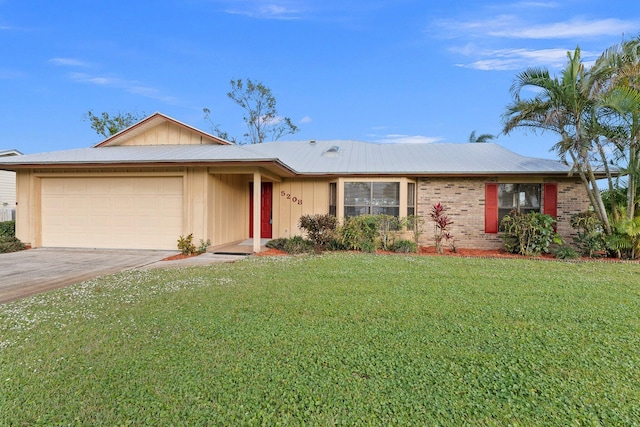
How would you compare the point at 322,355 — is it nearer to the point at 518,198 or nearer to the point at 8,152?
the point at 518,198

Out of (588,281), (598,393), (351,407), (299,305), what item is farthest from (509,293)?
(351,407)

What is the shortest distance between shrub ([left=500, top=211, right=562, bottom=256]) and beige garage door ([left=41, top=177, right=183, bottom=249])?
34.0 feet

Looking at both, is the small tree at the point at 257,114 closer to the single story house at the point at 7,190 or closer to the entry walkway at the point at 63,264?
the single story house at the point at 7,190

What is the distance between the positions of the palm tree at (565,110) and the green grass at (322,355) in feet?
15.6

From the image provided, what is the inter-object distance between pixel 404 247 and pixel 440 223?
1.36 meters

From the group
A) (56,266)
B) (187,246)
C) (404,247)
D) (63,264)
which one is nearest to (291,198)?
(187,246)

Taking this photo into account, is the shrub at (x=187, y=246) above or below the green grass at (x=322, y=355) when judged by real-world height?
above

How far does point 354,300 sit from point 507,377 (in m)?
2.50

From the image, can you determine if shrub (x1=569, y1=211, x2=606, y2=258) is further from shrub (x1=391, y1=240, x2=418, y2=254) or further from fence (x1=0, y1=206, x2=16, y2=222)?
fence (x1=0, y1=206, x2=16, y2=222)

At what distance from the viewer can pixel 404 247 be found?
10859 mm

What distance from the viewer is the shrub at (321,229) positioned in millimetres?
10617

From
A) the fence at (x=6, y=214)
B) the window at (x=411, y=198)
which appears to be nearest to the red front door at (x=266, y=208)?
the window at (x=411, y=198)

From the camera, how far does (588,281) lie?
6586 millimetres

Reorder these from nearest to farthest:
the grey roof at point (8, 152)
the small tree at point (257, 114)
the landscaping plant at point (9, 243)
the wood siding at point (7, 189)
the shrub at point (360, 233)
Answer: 1. the landscaping plant at point (9, 243)
2. the shrub at point (360, 233)
3. the grey roof at point (8, 152)
4. the wood siding at point (7, 189)
5. the small tree at point (257, 114)
